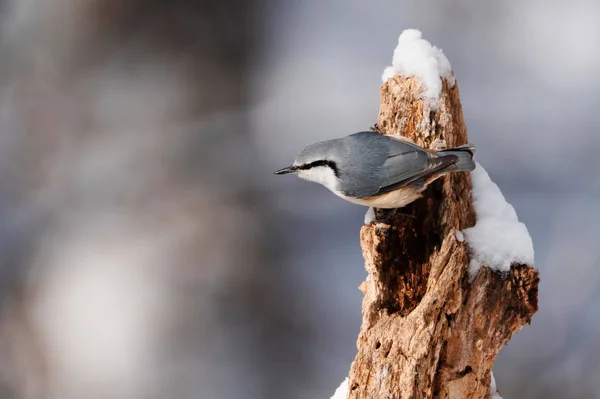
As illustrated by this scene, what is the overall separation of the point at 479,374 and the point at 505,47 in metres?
1.19

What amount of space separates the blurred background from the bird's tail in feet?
2.85

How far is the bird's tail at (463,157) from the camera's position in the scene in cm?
117

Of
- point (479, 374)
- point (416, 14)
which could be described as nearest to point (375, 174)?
point (479, 374)

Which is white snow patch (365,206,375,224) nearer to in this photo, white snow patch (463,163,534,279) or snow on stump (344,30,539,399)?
snow on stump (344,30,539,399)

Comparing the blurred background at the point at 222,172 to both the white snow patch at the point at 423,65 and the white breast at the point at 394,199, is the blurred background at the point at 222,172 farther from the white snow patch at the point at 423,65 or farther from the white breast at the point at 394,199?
the white breast at the point at 394,199

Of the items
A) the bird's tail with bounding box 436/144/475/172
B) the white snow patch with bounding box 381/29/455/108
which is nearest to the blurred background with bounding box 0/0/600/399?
the white snow patch with bounding box 381/29/455/108

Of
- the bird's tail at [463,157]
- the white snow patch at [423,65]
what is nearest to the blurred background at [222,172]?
the white snow patch at [423,65]

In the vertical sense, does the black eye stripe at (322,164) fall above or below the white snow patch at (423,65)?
below

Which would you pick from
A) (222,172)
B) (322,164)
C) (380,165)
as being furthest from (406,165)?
(222,172)

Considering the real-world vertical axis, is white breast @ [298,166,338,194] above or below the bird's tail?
below

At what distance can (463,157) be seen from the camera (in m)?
1.18

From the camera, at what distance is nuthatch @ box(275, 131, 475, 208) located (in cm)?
117

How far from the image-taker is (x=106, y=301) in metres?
2.10

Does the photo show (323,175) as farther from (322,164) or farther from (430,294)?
(430,294)
